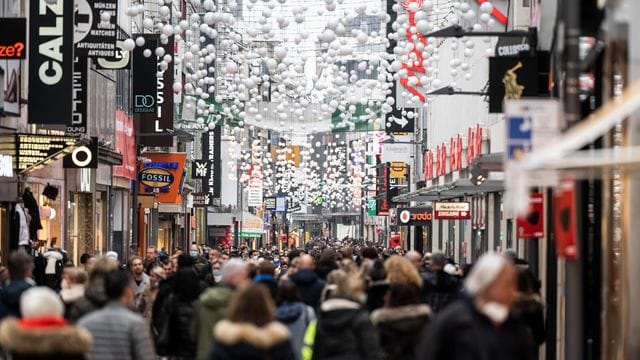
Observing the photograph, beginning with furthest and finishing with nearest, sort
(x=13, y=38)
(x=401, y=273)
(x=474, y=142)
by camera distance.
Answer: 1. (x=474, y=142)
2. (x=13, y=38)
3. (x=401, y=273)

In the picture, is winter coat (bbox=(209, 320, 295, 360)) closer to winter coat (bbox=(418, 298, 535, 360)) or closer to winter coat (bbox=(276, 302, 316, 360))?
winter coat (bbox=(418, 298, 535, 360))

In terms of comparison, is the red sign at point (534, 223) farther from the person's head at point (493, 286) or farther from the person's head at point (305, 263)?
the person's head at point (493, 286)

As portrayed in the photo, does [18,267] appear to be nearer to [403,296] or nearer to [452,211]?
[403,296]

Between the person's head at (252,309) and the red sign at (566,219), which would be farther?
the red sign at (566,219)

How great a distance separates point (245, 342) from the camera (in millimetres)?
10312

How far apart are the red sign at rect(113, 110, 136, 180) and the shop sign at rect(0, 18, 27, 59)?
22.8 meters

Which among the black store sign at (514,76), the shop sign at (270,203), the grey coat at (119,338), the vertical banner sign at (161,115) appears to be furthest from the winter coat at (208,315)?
the shop sign at (270,203)

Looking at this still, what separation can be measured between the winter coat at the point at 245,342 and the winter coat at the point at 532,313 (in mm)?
4950

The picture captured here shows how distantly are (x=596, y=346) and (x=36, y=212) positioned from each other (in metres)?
16.8

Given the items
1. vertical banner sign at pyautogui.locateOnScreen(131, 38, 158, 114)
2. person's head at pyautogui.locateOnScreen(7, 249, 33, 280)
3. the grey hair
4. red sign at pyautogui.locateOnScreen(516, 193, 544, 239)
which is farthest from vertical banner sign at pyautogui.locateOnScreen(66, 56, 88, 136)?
Result: the grey hair

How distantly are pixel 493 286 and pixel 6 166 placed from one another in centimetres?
2038

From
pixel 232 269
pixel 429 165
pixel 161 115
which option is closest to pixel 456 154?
pixel 161 115

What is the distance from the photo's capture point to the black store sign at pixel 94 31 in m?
31.3

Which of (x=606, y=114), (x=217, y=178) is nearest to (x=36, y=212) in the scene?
(x=606, y=114)
